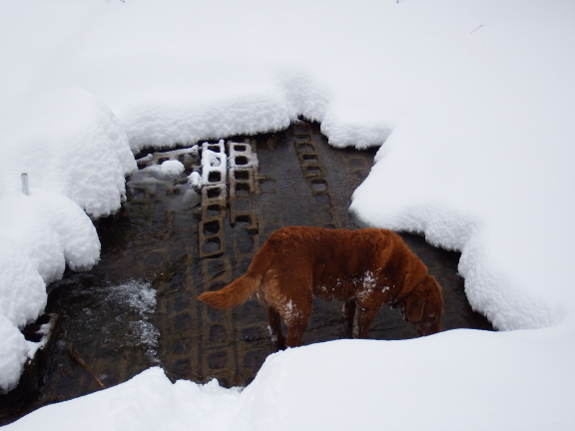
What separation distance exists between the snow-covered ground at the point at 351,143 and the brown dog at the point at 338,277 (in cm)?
49

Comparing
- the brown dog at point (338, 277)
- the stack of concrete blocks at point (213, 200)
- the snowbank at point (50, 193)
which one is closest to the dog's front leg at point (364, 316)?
the brown dog at point (338, 277)

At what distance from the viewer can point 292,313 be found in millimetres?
3574

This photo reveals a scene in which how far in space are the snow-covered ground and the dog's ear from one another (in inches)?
16.4

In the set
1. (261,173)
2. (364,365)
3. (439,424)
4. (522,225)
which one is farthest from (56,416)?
(522,225)

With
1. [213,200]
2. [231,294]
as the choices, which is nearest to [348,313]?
[231,294]

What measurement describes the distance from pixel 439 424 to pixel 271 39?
289 inches

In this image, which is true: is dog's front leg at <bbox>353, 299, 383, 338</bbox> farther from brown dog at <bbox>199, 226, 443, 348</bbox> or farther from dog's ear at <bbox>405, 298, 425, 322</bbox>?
dog's ear at <bbox>405, 298, 425, 322</bbox>

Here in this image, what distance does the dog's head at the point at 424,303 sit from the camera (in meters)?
3.81

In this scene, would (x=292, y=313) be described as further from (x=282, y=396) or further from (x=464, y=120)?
(x=464, y=120)

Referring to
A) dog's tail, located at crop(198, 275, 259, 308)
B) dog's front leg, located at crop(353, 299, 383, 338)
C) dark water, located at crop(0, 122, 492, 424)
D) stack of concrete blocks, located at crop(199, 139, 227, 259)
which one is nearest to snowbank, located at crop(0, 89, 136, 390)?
dark water, located at crop(0, 122, 492, 424)

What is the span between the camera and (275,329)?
400 centimetres

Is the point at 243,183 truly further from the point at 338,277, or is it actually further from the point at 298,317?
the point at 298,317

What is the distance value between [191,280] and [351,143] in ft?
10.9

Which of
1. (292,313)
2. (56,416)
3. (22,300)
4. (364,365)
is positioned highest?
(364,365)
